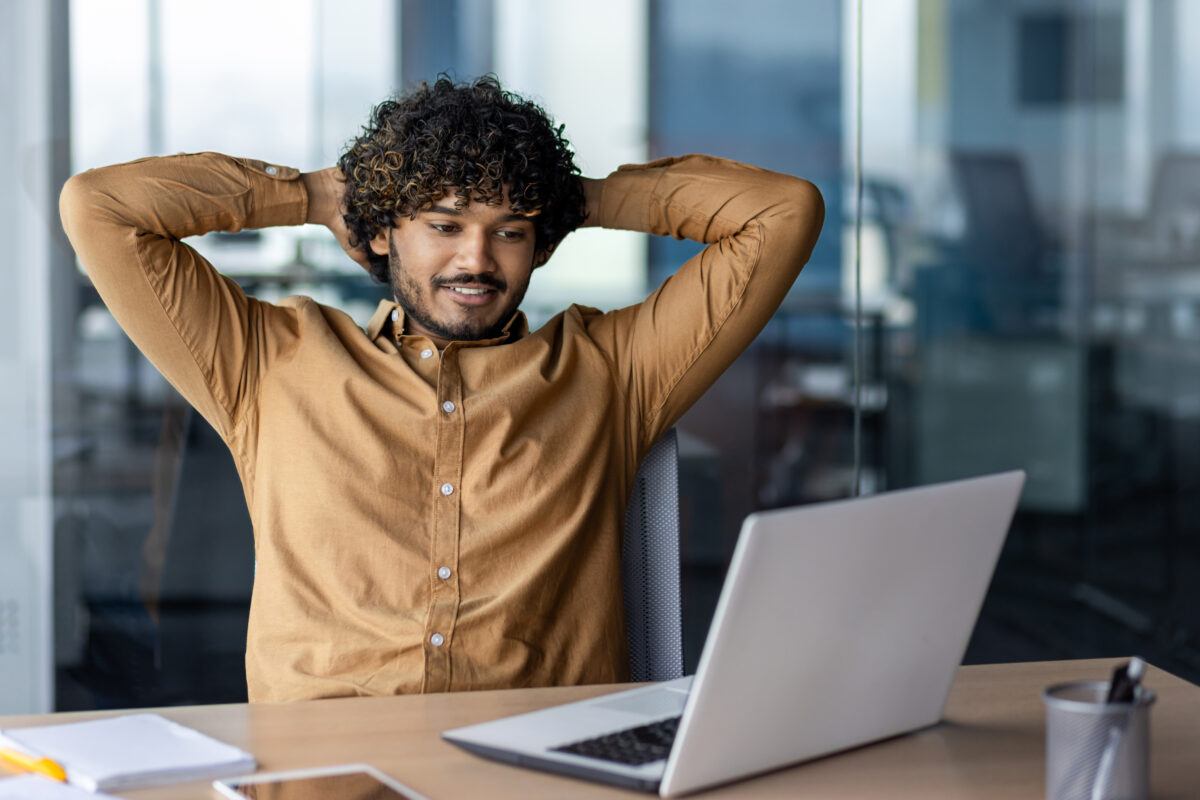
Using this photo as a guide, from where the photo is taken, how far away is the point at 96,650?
2760 mm

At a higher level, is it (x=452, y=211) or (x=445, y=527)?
(x=452, y=211)

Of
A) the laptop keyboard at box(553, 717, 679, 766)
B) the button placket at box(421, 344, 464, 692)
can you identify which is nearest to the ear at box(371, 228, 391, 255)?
the button placket at box(421, 344, 464, 692)

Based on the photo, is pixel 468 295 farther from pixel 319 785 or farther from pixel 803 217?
pixel 319 785

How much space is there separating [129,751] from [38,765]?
75 mm

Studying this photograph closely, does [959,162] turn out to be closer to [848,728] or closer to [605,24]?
[605,24]

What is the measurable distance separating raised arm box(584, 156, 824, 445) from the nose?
8.9 inches

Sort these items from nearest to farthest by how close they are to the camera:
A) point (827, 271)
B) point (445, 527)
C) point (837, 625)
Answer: point (837, 625), point (445, 527), point (827, 271)

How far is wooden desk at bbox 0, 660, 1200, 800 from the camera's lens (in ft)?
3.55

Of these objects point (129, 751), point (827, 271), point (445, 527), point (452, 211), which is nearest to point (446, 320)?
point (452, 211)

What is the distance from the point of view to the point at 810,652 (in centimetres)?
106

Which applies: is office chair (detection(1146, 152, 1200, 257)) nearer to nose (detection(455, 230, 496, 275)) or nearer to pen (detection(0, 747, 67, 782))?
nose (detection(455, 230, 496, 275))

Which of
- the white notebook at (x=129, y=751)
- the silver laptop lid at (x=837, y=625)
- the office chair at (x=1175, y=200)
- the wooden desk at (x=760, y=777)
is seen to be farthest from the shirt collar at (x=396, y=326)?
the office chair at (x=1175, y=200)

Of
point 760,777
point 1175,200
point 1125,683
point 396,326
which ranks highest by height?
point 1175,200

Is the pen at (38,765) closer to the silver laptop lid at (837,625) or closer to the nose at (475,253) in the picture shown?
the silver laptop lid at (837,625)
